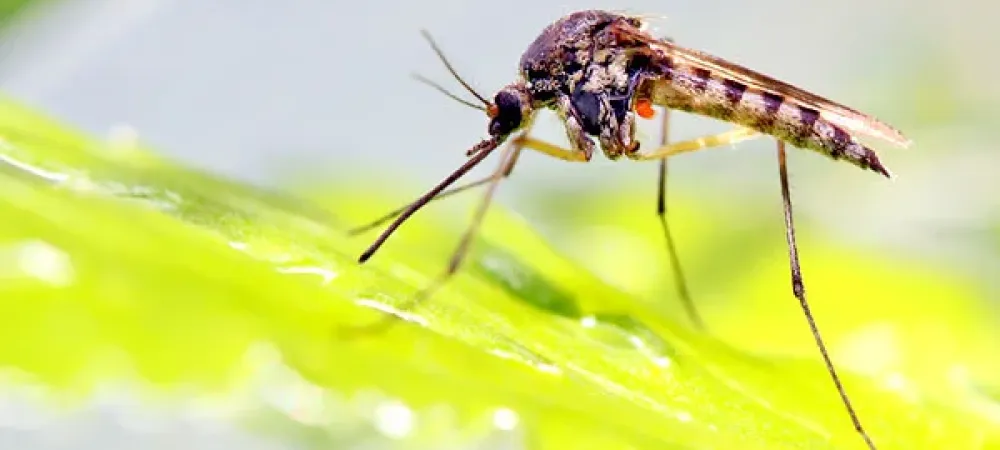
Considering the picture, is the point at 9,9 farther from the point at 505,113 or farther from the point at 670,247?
→ the point at 670,247

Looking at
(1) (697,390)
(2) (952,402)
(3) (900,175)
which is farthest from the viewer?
(3) (900,175)

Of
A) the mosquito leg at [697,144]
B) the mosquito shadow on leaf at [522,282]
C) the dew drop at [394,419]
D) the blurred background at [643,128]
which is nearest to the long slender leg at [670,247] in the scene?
the blurred background at [643,128]

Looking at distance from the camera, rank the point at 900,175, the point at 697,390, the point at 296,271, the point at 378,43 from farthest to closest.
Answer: the point at 378,43, the point at 900,175, the point at 697,390, the point at 296,271

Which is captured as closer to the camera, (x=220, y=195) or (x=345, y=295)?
(x=345, y=295)

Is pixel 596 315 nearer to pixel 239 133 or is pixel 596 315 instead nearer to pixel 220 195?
pixel 220 195

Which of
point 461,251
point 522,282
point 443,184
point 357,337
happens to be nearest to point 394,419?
point 357,337

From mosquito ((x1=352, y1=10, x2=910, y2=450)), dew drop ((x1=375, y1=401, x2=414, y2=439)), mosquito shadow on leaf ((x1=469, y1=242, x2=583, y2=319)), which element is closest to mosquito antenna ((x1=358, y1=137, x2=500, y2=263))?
mosquito ((x1=352, y1=10, x2=910, y2=450))

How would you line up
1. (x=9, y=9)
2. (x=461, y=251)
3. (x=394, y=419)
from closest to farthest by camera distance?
1. (x=394, y=419)
2. (x=461, y=251)
3. (x=9, y=9)

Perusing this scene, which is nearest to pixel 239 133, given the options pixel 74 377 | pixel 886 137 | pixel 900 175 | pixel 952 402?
pixel 900 175
